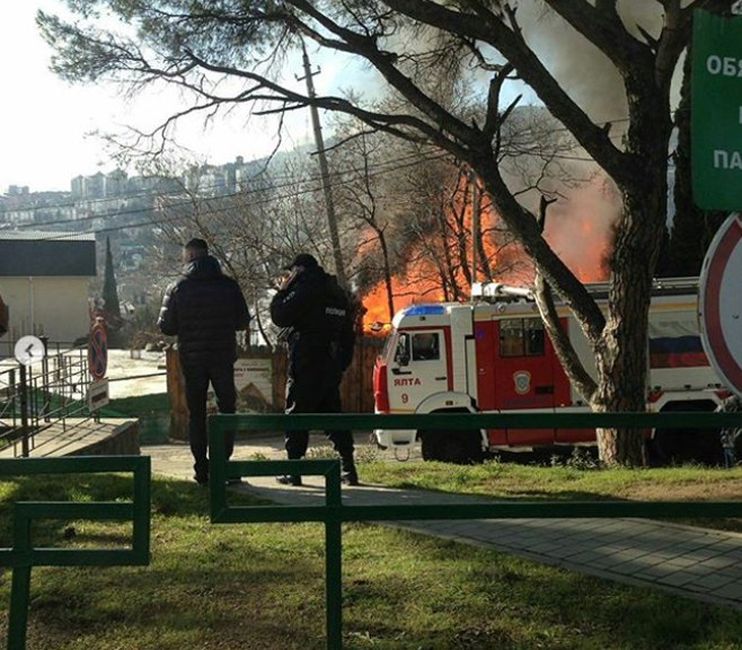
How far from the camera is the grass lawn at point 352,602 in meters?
3.26

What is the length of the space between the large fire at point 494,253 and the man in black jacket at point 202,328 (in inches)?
785

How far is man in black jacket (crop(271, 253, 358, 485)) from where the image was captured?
6145 millimetres

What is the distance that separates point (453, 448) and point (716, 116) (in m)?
10.8

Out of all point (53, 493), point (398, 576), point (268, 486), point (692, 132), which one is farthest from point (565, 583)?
point (53, 493)

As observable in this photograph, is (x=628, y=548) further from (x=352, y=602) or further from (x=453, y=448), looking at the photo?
(x=453, y=448)

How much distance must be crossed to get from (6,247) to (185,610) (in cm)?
5332

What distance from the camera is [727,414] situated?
9.36 feet

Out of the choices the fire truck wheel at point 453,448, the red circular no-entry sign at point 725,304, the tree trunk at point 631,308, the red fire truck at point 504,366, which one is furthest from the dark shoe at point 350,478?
the red fire truck at point 504,366

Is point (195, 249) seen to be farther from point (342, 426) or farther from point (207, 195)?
point (207, 195)

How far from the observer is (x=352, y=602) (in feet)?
11.9

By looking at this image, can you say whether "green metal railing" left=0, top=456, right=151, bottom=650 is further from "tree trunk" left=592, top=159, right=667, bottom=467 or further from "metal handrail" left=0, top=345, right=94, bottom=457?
"metal handrail" left=0, top=345, right=94, bottom=457

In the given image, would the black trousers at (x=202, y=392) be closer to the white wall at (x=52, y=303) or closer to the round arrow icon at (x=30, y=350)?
the round arrow icon at (x=30, y=350)

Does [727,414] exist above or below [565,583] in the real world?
above

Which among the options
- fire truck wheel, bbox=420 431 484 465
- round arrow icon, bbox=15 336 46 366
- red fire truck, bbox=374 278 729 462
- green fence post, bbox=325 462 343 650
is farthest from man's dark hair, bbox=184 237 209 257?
red fire truck, bbox=374 278 729 462
